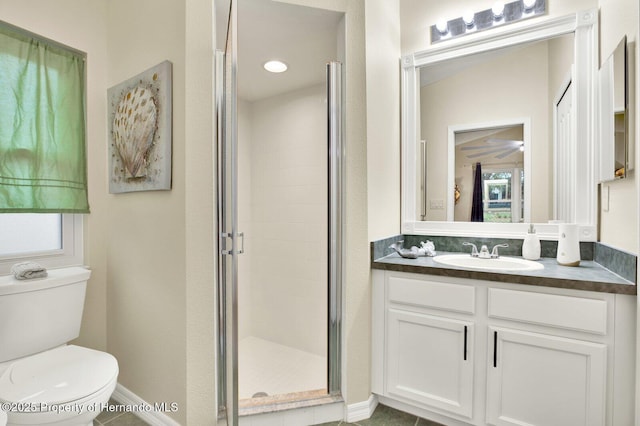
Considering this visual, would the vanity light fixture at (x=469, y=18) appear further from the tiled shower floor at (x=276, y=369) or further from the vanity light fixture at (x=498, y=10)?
the tiled shower floor at (x=276, y=369)

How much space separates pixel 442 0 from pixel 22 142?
105 inches

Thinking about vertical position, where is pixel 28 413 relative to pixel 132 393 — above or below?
above

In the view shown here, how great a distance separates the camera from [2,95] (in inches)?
61.8

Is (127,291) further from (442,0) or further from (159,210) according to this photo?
(442,0)

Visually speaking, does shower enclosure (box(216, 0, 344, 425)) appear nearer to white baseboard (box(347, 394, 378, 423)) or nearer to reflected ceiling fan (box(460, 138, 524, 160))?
white baseboard (box(347, 394, 378, 423))

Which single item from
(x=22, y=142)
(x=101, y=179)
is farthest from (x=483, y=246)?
(x=22, y=142)

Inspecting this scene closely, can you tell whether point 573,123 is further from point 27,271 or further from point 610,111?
point 27,271

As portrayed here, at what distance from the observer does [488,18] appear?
6.40 feet

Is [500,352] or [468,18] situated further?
[468,18]

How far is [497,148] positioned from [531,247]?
0.65 meters

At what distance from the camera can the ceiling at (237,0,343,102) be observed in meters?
1.68

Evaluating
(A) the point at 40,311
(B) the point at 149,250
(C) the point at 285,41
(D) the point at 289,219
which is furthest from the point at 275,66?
(A) the point at 40,311

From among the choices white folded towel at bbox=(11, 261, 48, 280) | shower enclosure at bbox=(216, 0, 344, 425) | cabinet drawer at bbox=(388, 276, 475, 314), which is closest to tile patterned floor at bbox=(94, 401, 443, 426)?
shower enclosure at bbox=(216, 0, 344, 425)

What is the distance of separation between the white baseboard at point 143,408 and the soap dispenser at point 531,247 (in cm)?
206
